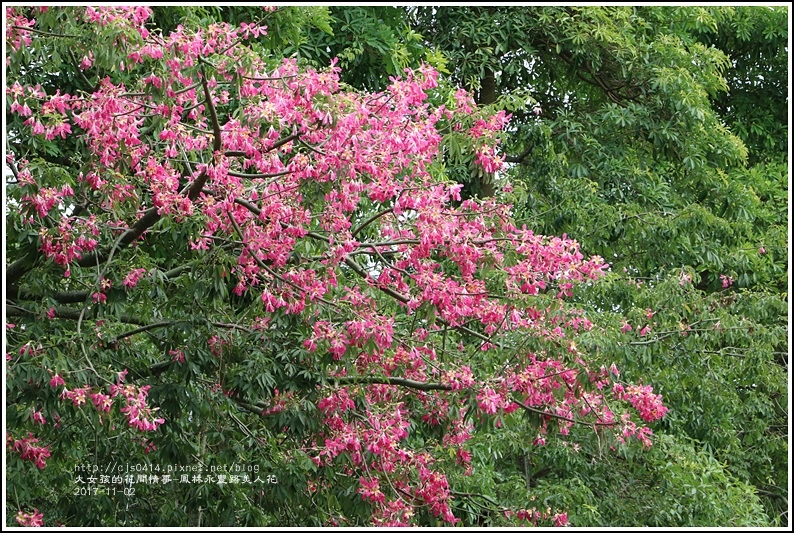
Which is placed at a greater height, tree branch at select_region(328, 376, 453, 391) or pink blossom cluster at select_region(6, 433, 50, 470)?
tree branch at select_region(328, 376, 453, 391)

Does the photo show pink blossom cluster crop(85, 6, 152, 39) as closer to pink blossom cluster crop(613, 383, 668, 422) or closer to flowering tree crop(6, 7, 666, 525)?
flowering tree crop(6, 7, 666, 525)

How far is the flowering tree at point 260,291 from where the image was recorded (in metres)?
4.98

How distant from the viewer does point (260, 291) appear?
18.2 feet

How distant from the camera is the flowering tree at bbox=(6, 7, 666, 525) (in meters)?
4.98

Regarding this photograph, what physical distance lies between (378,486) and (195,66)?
2338mm

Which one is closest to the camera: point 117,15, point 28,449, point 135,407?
point 117,15

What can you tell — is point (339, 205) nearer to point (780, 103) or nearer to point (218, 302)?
point (218, 302)

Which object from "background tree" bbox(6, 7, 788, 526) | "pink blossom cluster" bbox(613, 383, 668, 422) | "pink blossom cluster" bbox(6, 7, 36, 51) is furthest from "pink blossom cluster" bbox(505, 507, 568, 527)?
"pink blossom cluster" bbox(6, 7, 36, 51)

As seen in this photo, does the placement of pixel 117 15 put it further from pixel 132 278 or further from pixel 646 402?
pixel 646 402

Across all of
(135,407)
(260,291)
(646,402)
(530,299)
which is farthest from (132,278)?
(646,402)

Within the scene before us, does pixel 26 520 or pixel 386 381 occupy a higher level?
pixel 386 381

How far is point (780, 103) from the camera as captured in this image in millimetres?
12422

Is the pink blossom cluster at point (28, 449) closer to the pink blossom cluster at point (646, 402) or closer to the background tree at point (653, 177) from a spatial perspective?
the pink blossom cluster at point (646, 402)

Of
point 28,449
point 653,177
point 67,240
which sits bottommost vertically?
point 28,449
